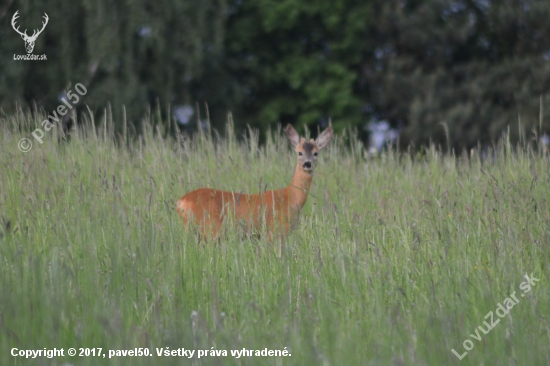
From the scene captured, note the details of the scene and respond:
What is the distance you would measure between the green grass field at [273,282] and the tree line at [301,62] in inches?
430

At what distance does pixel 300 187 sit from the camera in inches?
241

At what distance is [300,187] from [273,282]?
2.18 meters

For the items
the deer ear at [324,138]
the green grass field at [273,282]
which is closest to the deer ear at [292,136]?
the deer ear at [324,138]

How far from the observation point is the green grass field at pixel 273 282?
3.06 m

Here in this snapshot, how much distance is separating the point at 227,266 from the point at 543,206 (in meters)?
2.47

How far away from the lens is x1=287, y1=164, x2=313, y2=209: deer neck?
232 inches

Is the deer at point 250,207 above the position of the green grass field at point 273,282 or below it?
above
